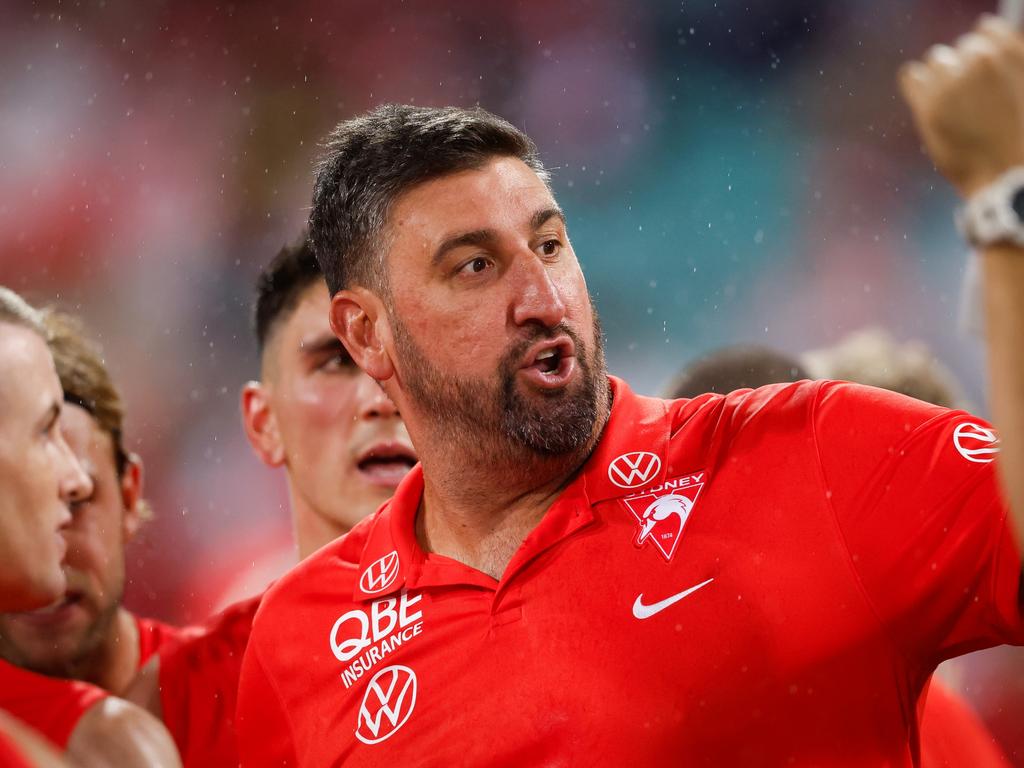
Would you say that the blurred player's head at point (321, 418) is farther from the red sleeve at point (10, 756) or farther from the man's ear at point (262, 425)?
the red sleeve at point (10, 756)

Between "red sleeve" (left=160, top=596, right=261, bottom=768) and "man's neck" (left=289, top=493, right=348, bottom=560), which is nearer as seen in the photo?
"red sleeve" (left=160, top=596, right=261, bottom=768)

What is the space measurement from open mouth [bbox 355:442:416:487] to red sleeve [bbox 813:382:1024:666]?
130cm

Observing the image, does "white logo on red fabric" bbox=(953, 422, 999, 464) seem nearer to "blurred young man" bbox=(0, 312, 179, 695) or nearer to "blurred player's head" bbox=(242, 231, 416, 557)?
"blurred player's head" bbox=(242, 231, 416, 557)

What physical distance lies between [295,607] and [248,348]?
6.97 feet

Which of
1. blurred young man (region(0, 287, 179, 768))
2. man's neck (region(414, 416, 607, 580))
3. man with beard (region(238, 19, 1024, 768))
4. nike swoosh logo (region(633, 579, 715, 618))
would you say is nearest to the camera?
man with beard (region(238, 19, 1024, 768))

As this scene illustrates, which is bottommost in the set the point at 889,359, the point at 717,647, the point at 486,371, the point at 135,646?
the point at 135,646

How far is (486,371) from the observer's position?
6.01 feet

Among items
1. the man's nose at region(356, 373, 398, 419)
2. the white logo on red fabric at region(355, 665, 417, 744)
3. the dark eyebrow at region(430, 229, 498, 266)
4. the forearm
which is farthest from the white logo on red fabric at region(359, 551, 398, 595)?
the forearm

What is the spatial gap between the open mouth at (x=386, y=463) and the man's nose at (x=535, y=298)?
38.2 inches

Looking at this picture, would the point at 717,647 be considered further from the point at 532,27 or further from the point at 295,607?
the point at 532,27

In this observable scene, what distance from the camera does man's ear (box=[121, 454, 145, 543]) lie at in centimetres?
266

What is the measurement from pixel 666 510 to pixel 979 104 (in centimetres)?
79

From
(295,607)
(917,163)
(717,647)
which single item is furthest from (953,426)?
(917,163)

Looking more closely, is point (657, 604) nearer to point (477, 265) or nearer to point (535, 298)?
point (535, 298)
